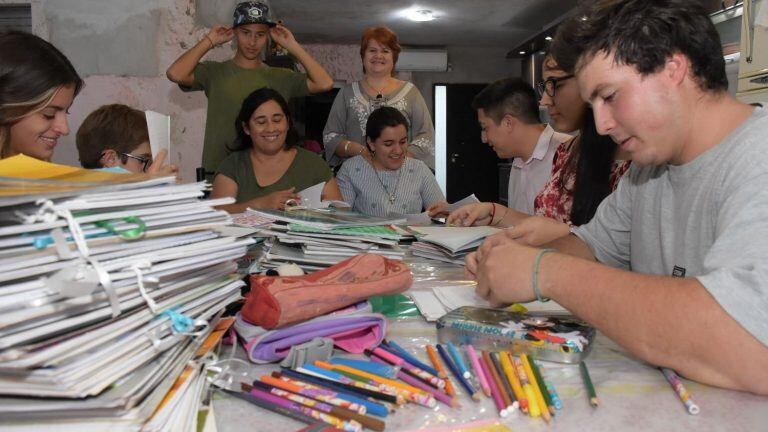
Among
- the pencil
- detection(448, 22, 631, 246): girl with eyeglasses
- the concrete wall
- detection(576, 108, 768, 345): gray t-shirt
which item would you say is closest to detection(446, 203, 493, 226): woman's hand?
detection(448, 22, 631, 246): girl with eyeglasses

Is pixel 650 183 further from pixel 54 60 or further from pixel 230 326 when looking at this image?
pixel 54 60

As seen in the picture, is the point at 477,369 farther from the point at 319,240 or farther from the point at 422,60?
the point at 422,60

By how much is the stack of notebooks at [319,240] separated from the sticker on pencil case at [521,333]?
1.57 feet

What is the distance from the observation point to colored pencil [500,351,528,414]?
0.64m

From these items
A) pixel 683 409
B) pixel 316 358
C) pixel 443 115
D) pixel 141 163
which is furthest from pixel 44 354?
pixel 443 115

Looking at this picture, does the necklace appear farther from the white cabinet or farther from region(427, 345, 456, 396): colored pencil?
region(427, 345, 456, 396): colored pencil

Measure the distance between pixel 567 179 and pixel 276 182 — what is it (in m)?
1.40

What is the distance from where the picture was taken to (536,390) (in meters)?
0.67

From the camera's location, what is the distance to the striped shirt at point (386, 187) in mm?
3254

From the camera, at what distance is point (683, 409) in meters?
0.65

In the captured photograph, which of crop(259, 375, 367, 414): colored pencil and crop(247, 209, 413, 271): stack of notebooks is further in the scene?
crop(247, 209, 413, 271): stack of notebooks

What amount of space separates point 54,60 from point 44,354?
1390 mm

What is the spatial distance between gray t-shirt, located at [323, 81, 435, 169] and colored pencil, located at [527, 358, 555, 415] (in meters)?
2.81

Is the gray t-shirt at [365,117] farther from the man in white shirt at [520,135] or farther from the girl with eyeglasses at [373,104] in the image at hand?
the man in white shirt at [520,135]
